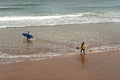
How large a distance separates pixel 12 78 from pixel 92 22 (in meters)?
17.9

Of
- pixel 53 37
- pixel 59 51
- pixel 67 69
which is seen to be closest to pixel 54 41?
pixel 53 37

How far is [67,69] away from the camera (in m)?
14.6

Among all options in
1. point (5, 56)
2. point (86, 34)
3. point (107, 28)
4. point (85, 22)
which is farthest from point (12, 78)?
point (85, 22)

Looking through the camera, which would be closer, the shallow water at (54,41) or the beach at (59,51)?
the beach at (59,51)

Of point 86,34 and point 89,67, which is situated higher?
point 86,34

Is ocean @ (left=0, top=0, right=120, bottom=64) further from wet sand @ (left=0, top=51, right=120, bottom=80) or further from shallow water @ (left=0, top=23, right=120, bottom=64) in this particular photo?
wet sand @ (left=0, top=51, right=120, bottom=80)

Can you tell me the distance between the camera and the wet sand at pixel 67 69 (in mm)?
13633

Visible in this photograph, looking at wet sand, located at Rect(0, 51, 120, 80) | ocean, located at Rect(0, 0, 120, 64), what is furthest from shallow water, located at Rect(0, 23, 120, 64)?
wet sand, located at Rect(0, 51, 120, 80)

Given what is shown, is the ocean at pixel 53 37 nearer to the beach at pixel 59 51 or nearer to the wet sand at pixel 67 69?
the beach at pixel 59 51

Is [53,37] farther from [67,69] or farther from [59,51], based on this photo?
[67,69]

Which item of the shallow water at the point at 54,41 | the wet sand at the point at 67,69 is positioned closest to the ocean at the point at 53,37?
the shallow water at the point at 54,41

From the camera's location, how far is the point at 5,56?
17.0m

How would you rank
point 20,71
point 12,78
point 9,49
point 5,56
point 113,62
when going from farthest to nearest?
1. point 9,49
2. point 5,56
3. point 113,62
4. point 20,71
5. point 12,78

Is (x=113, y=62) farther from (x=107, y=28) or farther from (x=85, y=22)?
(x=85, y=22)
